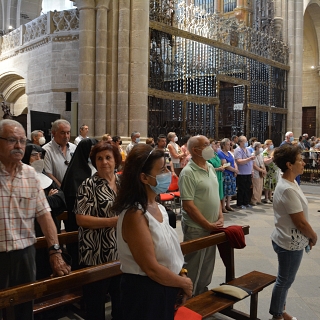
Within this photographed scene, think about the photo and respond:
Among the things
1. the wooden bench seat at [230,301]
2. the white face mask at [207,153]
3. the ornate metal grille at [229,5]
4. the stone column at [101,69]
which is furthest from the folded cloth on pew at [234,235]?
the ornate metal grille at [229,5]

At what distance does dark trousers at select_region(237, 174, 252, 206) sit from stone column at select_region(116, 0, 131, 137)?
131 inches

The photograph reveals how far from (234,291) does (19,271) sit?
64.8 inches

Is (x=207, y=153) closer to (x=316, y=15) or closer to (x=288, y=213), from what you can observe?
(x=288, y=213)

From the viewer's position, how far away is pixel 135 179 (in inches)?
76.6

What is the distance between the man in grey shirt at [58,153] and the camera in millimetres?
4426

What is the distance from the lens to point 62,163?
14.7 feet

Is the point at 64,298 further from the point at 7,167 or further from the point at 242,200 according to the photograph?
the point at 242,200

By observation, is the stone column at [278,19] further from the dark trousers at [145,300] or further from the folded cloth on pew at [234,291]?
the dark trousers at [145,300]

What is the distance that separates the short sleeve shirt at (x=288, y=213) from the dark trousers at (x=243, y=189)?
5.68 metres

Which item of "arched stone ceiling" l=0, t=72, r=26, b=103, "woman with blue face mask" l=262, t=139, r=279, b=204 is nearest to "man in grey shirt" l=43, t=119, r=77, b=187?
"woman with blue face mask" l=262, t=139, r=279, b=204

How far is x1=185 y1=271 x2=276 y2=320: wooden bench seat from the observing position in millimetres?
2883

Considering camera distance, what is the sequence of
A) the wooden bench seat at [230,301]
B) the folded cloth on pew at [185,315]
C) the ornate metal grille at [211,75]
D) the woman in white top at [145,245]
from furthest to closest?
the ornate metal grille at [211,75]
the wooden bench seat at [230,301]
the folded cloth on pew at [185,315]
the woman in white top at [145,245]

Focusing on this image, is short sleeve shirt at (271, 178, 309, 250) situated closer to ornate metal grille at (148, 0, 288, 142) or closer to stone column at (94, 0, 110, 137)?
stone column at (94, 0, 110, 137)

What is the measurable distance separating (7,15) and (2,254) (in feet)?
55.5
